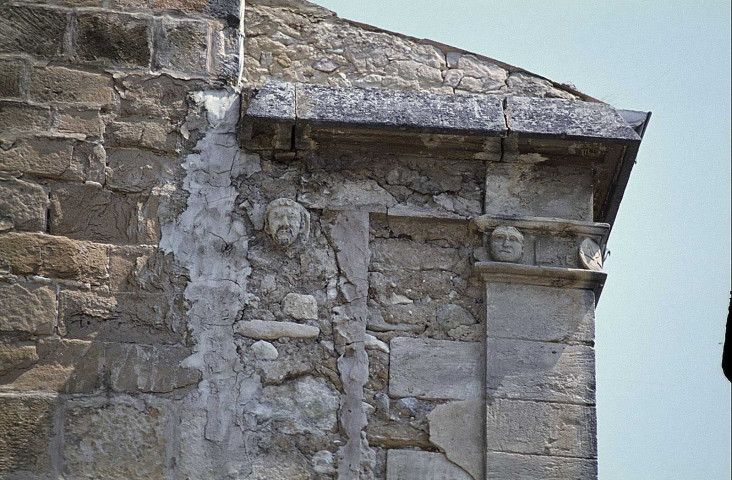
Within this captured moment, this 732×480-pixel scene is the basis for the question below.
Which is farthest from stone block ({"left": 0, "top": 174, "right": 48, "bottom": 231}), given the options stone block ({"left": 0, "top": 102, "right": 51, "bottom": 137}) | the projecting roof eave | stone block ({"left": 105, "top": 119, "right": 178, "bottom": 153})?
the projecting roof eave

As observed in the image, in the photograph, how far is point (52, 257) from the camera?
4.72m

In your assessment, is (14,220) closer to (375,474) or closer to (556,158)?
(375,474)

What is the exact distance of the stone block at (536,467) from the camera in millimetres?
4562

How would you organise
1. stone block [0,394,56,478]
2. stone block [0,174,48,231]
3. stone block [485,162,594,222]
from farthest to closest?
stone block [485,162,594,222] < stone block [0,174,48,231] < stone block [0,394,56,478]

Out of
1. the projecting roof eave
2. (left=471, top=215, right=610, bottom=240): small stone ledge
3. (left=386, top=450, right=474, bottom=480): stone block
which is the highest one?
the projecting roof eave

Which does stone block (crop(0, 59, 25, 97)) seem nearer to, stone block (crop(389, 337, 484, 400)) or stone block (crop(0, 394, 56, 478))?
stone block (crop(0, 394, 56, 478))

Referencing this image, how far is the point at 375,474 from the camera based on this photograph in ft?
15.0

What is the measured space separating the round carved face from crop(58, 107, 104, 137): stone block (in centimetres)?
76

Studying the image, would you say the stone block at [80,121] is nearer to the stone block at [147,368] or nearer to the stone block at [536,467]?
the stone block at [147,368]

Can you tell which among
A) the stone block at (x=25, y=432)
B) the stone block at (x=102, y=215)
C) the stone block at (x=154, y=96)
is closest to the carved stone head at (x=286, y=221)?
the stone block at (x=102, y=215)

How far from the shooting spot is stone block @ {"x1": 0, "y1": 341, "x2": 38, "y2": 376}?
4.55m

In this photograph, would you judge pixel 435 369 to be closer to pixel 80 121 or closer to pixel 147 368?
pixel 147 368

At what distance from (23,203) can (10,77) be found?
1.78ft

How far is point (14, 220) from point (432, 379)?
5.49ft
